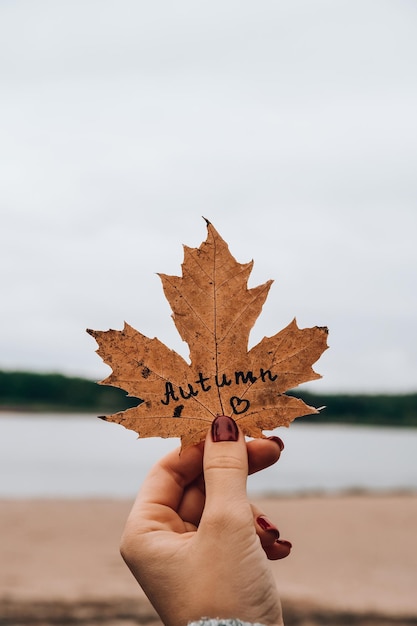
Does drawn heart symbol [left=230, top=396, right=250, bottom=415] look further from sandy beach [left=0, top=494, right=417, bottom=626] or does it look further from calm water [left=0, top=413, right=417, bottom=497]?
calm water [left=0, top=413, right=417, bottom=497]

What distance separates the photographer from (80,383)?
56125 mm

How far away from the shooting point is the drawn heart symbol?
75.9 inches

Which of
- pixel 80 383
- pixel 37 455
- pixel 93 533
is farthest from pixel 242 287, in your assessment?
pixel 80 383

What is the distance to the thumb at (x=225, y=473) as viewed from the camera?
169 centimetres

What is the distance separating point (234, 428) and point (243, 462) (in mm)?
108

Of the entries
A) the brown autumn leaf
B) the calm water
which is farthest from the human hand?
the calm water

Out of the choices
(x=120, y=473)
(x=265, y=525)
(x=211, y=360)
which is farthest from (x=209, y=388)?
(x=120, y=473)

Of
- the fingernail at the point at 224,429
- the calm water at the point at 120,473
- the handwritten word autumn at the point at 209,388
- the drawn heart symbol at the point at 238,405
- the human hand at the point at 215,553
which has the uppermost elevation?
the handwritten word autumn at the point at 209,388

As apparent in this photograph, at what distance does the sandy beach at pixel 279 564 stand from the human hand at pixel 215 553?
15.8ft

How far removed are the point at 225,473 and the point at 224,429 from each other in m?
0.14

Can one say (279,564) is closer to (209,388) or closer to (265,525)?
(265,525)

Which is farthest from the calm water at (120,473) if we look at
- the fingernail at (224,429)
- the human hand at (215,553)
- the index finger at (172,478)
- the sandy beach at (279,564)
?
the fingernail at (224,429)

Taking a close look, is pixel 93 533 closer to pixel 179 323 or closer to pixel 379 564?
pixel 379 564

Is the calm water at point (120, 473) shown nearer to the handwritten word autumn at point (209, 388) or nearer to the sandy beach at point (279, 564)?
the sandy beach at point (279, 564)
